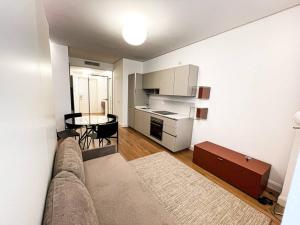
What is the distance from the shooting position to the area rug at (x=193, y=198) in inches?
61.2

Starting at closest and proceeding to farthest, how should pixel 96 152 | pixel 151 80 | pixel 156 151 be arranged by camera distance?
pixel 96 152 < pixel 156 151 < pixel 151 80

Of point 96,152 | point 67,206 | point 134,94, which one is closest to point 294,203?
point 67,206

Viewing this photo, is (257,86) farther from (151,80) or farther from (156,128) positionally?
(151,80)

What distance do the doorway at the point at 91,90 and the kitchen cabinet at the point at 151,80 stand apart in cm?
234

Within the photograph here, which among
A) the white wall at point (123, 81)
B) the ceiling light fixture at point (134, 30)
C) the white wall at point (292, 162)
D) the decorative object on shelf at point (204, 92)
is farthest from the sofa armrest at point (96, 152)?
the white wall at point (123, 81)

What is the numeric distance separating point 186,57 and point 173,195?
318cm

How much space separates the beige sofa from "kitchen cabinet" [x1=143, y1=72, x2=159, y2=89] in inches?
115

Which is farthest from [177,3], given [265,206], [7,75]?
[265,206]

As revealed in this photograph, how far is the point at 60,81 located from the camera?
398 centimetres

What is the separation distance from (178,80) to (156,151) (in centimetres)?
188

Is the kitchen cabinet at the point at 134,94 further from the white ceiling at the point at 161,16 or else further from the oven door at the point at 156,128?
the white ceiling at the point at 161,16

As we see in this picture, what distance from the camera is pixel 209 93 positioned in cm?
292

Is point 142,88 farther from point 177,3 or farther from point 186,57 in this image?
point 177,3

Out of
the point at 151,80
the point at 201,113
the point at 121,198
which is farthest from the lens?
the point at 151,80
